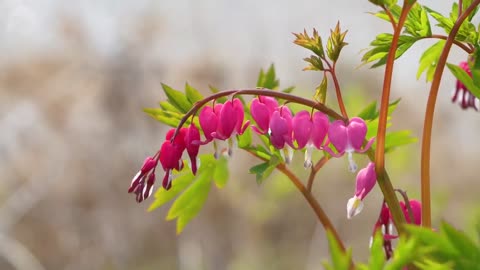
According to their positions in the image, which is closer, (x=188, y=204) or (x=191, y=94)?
(x=191, y=94)

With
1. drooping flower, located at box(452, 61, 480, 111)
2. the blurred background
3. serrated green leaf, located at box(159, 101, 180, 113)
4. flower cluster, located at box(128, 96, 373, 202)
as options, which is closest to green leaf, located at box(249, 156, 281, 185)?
flower cluster, located at box(128, 96, 373, 202)

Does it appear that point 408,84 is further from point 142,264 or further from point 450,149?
point 142,264

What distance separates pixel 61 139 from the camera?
3244 millimetres

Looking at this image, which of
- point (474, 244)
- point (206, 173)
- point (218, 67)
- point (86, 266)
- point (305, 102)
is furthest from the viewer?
point (218, 67)

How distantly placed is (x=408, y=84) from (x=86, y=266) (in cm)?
183

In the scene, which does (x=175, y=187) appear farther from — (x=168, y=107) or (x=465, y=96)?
(x=465, y=96)

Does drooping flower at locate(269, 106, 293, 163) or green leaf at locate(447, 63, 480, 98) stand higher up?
green leaf at locate(447, 63, 480, 98)

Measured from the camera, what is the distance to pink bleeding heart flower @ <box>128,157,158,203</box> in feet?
2.06

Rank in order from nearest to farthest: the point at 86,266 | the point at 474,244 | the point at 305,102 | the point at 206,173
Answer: the point at 474,244 < the point at 305,102 < the point at 206,173 < the point at 86,266

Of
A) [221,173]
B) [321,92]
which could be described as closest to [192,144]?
[321,92]

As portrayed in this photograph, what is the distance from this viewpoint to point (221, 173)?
0.87 meters

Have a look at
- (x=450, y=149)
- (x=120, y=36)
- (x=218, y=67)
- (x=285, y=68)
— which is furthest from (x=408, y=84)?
(x=120, y=36)

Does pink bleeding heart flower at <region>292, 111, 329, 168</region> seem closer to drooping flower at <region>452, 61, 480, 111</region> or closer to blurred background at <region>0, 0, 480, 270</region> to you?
drooping flower at <region>452, 61, 480, 111</region>

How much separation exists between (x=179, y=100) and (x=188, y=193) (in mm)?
153
